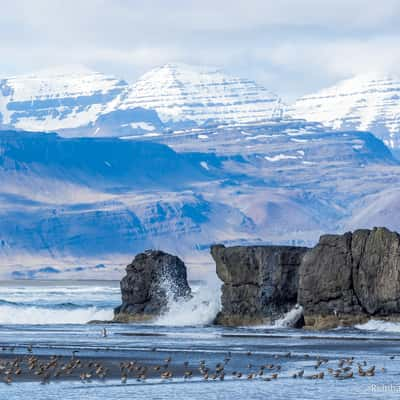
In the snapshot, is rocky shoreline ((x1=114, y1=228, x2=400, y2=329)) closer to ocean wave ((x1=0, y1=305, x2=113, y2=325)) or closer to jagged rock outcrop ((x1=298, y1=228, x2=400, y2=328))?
jagged rock outcrop ((x1=298, y1=228, x2=400, y2=328))

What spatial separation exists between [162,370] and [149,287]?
47.9 meters

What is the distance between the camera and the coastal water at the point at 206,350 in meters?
64.8

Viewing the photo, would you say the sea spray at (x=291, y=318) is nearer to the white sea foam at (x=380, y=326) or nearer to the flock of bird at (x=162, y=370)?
the white sea foam at (x=380, y=326)

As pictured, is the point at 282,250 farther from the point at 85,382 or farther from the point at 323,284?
the point at 85,382

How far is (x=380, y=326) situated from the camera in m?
103

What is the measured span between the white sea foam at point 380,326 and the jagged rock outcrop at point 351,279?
558 mm

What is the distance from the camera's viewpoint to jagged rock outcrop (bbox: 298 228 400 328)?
4072 inches

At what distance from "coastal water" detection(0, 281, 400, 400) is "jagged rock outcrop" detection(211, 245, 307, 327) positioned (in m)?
1.78

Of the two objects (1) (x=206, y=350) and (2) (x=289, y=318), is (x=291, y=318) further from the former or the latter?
(1) (x=206, y=350)

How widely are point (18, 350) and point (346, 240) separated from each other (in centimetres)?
2864

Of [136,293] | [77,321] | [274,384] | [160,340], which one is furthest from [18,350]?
[77,321]

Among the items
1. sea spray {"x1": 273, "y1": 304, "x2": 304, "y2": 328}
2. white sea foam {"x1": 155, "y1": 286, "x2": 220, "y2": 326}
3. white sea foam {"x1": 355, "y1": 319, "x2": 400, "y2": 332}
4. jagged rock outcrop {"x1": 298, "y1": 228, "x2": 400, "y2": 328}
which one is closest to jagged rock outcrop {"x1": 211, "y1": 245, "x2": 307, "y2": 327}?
sea spray {"x1": 273, "y1": 304, "x2": 304, "y2": 328}

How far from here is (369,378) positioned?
6969 centimetres

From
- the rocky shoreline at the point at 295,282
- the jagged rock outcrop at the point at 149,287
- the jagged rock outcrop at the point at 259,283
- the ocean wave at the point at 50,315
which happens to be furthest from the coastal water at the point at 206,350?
the jagged rock outcrop at the point at 259,283
